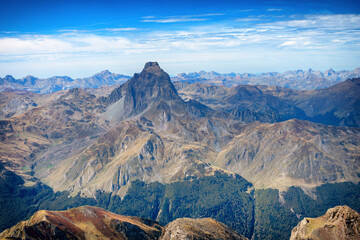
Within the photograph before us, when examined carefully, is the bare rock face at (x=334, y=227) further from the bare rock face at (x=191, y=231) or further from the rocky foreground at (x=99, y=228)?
the bare rock face at (x=191, y=231)

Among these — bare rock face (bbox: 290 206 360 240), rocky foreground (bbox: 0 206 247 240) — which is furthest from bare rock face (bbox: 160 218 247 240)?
bare rock face (bbox: 290 206 360 240)

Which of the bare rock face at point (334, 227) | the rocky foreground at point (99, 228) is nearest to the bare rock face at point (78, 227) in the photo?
the rocky foreground at point (99, 228)

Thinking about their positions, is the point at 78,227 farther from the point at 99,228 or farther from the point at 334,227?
the point at 334,227

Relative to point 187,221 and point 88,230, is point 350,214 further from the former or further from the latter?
point 88,230

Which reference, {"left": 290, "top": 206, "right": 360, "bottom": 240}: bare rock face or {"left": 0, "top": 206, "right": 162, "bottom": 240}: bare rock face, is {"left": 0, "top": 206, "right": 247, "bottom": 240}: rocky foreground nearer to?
{"left": 0, "top": 206, "right": 162, "bottom": 240}: bare rock face

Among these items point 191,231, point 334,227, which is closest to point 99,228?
point 191,231

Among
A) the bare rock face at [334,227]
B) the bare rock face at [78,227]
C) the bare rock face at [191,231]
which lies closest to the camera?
the bare rock face at [191,231]
